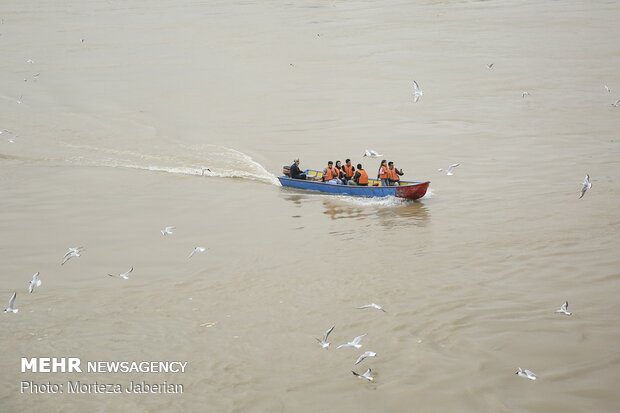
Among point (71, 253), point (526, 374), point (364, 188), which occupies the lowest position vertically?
point (526, 374)

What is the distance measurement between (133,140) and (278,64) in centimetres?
1232

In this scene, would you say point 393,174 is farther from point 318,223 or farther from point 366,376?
point 366,376

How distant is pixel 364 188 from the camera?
20250 mm

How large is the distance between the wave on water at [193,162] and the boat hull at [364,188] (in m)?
0.88

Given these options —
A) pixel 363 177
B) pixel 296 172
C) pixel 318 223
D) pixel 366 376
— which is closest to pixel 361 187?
pixel 363 177

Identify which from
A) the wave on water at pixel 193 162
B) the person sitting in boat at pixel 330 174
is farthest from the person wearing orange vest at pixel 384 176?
the wave on water at pixel 193 162

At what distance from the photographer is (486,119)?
26.1 m

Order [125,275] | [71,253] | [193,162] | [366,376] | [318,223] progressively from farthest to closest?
[193,162] < [318,223] < [125,275] < [71,253] < [366,376]

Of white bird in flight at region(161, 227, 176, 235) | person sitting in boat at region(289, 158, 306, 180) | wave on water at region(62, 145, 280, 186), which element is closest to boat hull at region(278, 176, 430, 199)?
person sitting in boat at region(289, 158, 306, 180)

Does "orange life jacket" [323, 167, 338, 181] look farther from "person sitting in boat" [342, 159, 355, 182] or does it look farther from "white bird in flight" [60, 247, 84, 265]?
"white bird in flight" [60, 247, 84, 265]

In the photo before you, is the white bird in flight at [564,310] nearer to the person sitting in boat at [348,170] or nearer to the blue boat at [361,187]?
the blue boat at [361,187]

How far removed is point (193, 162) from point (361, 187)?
637 centimetres

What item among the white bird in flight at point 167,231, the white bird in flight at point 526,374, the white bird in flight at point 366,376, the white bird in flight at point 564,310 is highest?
the white bird in flight at point 167,231

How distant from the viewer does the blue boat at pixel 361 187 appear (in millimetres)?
19131
